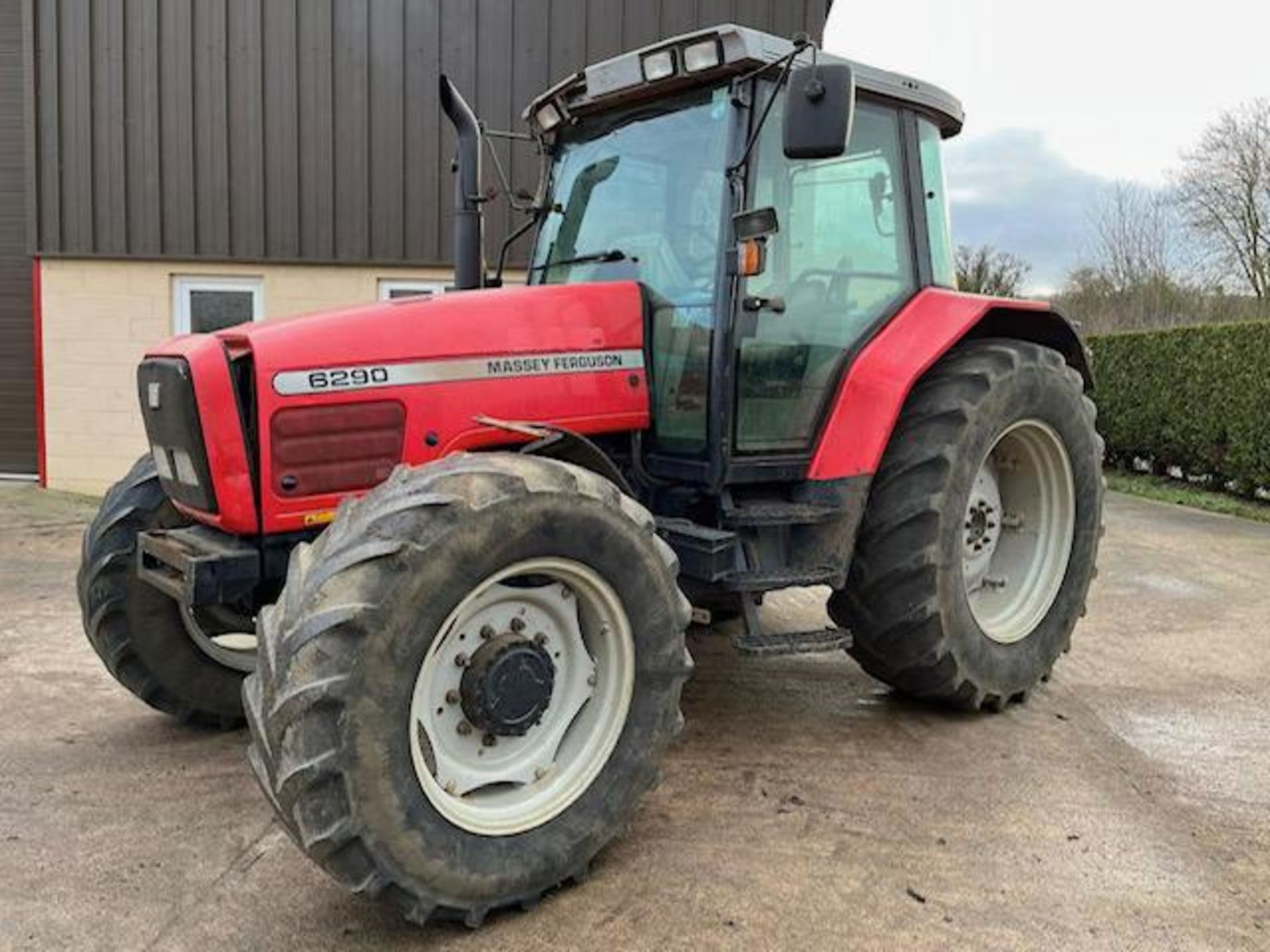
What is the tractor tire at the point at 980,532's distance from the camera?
355 centimetres

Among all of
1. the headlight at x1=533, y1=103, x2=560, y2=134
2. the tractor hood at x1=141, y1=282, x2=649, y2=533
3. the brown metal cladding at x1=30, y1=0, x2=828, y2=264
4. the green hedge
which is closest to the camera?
the tractor hood at x1=141, y1=282, x2=649, y2=533

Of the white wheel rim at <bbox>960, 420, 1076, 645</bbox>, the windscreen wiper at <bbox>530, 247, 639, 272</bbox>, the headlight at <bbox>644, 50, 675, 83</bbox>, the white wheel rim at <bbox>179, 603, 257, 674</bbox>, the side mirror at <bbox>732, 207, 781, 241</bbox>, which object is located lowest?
the white wheel rim at <bbox>179, 603, 257, 674</bbox>

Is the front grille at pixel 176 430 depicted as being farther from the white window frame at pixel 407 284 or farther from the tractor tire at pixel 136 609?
the white window frame at pixel 407 284

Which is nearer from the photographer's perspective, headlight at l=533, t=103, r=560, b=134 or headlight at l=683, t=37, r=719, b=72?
headlight at l=683, t=37, r=719, b=72

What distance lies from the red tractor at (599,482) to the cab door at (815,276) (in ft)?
0.04

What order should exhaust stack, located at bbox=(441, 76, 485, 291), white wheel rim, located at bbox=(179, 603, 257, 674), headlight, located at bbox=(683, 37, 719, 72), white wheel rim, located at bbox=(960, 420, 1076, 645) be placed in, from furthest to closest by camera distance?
white wheel rim, located at bbox=(960, 420, 1076, 645)
exhaust stack, located at bbox=(441, 76, 485, 291)
white wheel rim, located at bbox=(179, 603, 257, 674)
headlight, located at bbox=(683, 37, 719, 72)

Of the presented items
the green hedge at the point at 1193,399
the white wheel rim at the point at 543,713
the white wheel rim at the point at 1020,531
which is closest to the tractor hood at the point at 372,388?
the white wheel rim at the point at 543,713

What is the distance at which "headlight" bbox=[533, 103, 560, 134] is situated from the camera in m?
3.88

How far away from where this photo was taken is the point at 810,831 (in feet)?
9.78

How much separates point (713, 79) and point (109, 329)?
7545 mm

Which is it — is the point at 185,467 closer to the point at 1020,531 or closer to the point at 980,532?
the point at 980,532

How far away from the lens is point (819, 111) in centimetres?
293

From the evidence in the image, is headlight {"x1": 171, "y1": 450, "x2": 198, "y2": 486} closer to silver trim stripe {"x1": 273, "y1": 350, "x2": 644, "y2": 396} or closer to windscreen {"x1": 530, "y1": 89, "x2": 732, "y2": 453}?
silver trim stripe {"x1": 273, "y1": 350, "x2": 644, "y2": 396}

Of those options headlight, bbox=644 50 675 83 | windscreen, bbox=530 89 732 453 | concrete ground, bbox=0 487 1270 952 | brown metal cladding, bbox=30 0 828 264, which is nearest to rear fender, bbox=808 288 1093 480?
windscreen, bbox=530 89 732 453
